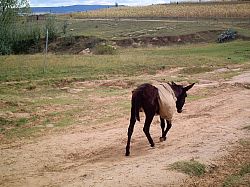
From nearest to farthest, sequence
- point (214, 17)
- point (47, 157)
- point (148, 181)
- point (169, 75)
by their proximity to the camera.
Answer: point (148, 181)
point (47, 157)
point (169, 75)
point (214, 17)

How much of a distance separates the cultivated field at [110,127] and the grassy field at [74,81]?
4 centimetres

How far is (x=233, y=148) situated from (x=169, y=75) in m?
16.1

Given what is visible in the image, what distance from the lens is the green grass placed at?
10.6 metres

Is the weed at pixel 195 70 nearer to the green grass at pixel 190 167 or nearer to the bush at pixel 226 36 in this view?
the green grass at pixel 190 167

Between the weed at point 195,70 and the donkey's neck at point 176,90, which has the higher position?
the donkey's neck at point 176,90

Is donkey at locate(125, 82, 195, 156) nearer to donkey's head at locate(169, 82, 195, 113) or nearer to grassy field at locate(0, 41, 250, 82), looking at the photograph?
donkey's head at locate(169, 82, 195, 113)

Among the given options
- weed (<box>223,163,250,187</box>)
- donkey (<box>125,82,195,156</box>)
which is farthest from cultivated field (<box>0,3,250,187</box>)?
donkey (<box>125,82,195,156</box>)

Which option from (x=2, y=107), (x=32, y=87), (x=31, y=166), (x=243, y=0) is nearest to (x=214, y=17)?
(x=243, y=0)

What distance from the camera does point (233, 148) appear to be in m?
12.7

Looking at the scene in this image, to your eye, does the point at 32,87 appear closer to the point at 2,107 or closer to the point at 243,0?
the point at 2,107

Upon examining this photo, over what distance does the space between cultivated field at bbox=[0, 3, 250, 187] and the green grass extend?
3cm

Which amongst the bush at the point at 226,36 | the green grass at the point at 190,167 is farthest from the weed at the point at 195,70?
the bush at the point at 226,36

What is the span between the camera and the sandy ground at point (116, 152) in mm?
10086

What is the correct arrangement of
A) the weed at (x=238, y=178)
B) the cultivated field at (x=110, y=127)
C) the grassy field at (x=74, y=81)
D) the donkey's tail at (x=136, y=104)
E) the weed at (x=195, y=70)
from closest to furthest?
the weed at (x=238, y=178) → the cultivated field at (x=110, y=127) → the donkey's tail at (x=136, y=104) → the grassy field at (x=74, y=81) → the weed at (x=195, y=70)
